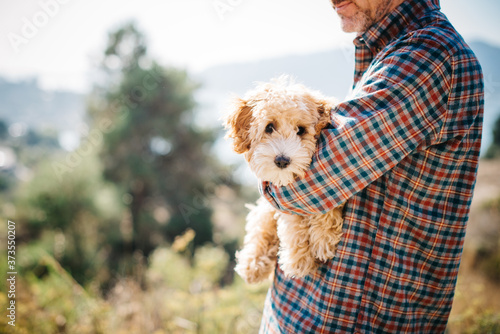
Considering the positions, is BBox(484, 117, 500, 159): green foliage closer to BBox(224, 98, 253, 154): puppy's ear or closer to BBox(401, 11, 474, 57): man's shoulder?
BBox(401, 11, 474, 57): man's shoulder

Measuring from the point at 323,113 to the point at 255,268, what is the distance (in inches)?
44.8

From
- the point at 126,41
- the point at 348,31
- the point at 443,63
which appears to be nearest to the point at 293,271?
the point at 443,63

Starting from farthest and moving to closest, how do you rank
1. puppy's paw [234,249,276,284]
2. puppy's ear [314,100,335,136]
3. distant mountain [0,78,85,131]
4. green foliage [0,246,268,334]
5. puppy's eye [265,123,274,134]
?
distant mountain [0,78,85,131] → green foliage [0,246,268,334] → puppy's paw [234,249,276,284] → puppy's eye [265,123,274,134] → puppy's ear [314,100,335,136]

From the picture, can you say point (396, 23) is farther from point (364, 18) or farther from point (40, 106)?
point (40, 106)

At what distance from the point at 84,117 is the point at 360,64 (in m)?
16.9

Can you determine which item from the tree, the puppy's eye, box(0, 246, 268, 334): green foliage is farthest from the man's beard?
the tree

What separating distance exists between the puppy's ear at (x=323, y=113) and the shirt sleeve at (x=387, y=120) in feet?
0.67

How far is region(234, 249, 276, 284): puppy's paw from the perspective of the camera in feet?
6.42

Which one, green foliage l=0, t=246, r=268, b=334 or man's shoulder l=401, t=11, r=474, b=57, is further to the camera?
green foliage l=0, t=246, r=268, b=334

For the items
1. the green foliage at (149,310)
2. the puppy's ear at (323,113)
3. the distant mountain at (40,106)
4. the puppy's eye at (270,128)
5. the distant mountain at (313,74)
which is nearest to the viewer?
the puppy's ear at (323,113)

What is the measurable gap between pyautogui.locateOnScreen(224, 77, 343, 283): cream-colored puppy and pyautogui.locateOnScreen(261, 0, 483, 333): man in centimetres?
8

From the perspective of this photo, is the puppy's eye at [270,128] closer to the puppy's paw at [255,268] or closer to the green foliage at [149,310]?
the puppy's paw at [255,268]

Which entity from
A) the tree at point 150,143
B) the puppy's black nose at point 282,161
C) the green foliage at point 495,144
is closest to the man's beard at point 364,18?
the puppy's black nose at point 282,161

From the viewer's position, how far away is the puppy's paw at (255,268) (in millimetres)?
1958
